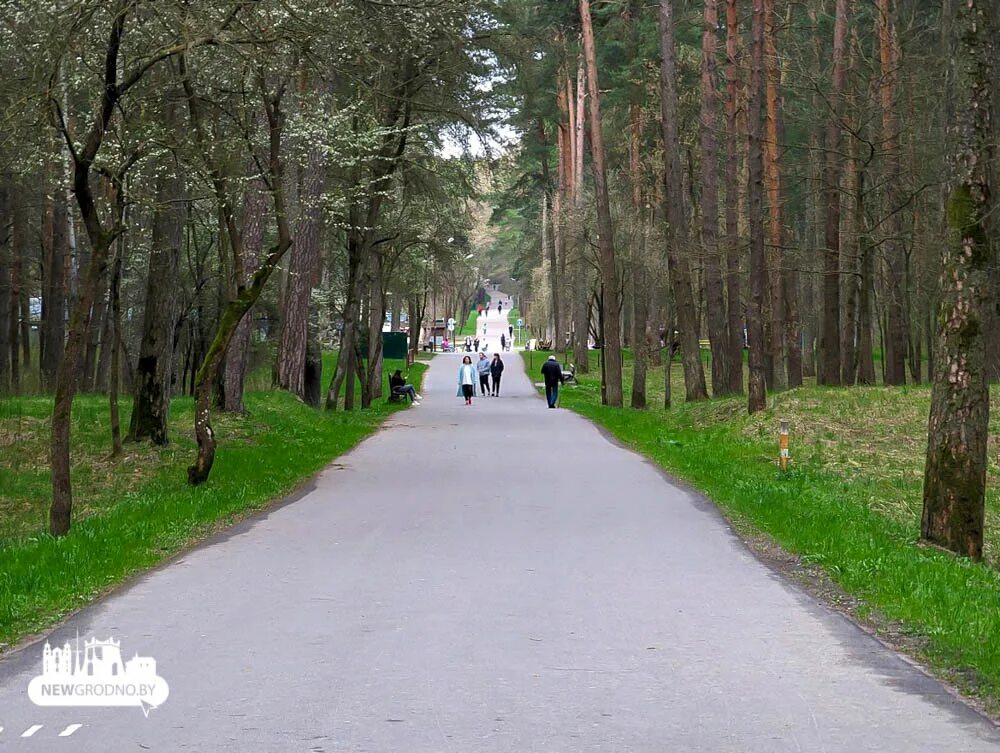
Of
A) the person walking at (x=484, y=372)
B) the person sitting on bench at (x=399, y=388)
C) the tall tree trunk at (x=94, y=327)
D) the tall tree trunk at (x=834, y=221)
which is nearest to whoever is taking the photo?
the tall tree trunk at (x=834, y=221)

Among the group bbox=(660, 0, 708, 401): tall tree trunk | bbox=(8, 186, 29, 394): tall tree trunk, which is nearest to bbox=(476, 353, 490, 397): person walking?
bbox=(660, 0, 708, 401): tall tree trunk

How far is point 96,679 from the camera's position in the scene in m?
7.26

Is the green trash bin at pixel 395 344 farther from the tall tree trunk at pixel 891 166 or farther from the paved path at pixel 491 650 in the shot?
the paved path at pixel 491 650

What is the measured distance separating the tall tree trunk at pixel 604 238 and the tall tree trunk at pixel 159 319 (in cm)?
1837

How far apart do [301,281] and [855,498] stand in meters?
18.2

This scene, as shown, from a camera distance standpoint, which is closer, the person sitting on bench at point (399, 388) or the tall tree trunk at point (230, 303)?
the tall tree trunk at point (230, 303)

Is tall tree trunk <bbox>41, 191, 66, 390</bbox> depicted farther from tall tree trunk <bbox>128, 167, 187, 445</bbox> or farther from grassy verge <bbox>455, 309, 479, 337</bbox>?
grassy verge <bbox>455, 309, 479, 337</bbox>

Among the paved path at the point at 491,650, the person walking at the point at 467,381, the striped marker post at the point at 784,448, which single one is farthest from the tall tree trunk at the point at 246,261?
the person walking at the point at 467,381

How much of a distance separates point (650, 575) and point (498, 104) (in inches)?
955

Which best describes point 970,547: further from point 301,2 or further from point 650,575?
point 301,2

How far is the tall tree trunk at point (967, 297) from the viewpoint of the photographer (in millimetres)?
12453

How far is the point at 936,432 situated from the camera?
12.8 metres

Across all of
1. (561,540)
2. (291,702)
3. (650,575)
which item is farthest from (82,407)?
(291,702)

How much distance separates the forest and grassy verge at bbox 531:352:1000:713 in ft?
4.36
